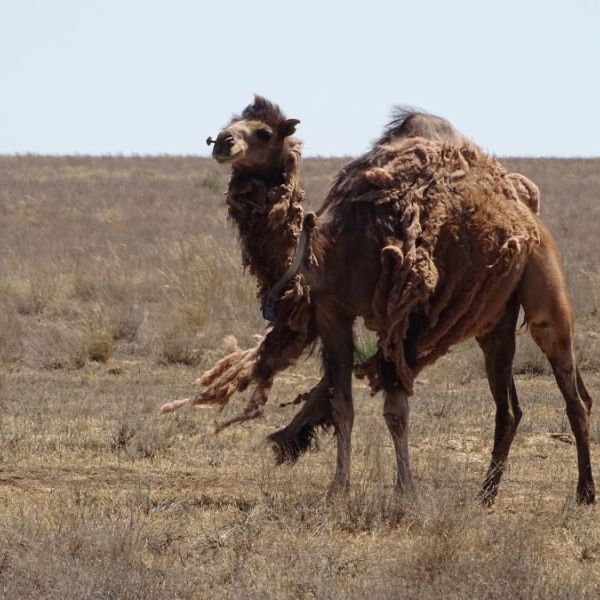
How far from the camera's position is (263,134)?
300 inches

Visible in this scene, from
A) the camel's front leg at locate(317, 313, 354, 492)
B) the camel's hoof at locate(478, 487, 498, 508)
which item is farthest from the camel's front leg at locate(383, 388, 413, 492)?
the camel's hoof at locate(478, 487, 498, 508)

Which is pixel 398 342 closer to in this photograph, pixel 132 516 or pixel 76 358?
pixel 132 516

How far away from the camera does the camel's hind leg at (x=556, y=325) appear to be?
863 centimetres

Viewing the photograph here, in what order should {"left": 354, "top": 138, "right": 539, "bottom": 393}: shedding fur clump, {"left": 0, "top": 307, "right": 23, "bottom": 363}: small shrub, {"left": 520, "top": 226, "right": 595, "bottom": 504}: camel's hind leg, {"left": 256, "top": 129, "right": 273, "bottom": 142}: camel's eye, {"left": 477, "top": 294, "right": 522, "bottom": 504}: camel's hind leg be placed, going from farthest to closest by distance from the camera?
{"left": 0, "top": 307, "right": 23, "bottom": 363}: small shrub < {"left": 477, "top": 294, "right": 522, "bottom": 504}: camel's hind leg < {"left": 520, "top": 226, "right": 595, "bottom": 504}: camel's hind leg < {"left": 354, "top": 138, "right": 539, "bottom": 393}: shedding fur clump < {"left": 256, "top": 129, "right": 273, "bottom": 142}: camel's eye

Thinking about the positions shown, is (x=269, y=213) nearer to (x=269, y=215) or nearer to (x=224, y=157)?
(x=269, y=215)

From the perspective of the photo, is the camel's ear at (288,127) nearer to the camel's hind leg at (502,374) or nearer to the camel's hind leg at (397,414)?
the camel's hind leg at (397,414)

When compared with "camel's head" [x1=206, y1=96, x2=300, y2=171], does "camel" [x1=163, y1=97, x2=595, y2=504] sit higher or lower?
lower

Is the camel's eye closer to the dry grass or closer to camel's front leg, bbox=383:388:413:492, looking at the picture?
camel's front leg, bbox=383:388:413:492

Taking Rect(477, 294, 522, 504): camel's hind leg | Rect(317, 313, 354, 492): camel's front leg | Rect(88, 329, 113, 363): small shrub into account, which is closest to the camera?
Rect(317, 313, 354, 492): camel's front leg

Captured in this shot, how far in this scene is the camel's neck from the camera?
7.61 m

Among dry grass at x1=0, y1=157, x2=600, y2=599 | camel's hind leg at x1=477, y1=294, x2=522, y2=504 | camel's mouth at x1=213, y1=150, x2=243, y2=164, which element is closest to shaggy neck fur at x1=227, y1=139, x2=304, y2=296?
camel's mouth at x1=213, y1=150, x2=243, y2=164

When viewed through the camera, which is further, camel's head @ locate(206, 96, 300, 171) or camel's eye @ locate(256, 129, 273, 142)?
camel's eye @ locate(256, 129, 273, 142)

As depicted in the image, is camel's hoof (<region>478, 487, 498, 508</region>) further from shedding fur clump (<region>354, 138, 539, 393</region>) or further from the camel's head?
the camel's head

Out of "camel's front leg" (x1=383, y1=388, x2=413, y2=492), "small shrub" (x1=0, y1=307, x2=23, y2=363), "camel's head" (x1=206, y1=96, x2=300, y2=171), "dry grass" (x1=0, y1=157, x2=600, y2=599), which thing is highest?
"camel's head" (x1=206, y1=96, x2=300, y2=171)
